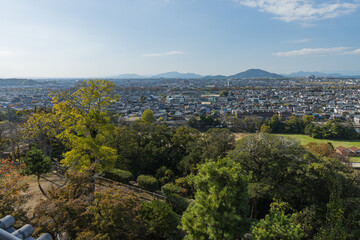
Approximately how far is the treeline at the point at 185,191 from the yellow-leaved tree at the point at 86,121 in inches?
1.7

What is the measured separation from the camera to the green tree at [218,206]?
5.82 metres

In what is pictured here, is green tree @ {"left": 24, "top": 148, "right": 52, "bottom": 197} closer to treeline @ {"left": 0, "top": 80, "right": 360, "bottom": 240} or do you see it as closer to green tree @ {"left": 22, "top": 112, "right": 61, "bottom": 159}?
treeline @ {"left": 0, "top": 80, "right": 360, "bottom": 240}

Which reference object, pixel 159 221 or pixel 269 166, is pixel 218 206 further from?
pixel 269 166

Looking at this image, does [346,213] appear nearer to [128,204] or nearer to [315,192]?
[315,192]

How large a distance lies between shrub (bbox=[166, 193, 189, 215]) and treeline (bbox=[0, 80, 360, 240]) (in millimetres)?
45

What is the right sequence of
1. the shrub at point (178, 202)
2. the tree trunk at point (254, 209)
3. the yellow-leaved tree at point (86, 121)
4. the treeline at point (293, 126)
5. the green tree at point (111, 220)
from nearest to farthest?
1. the green tree at point (111, 220)
2. the yellow-leaved tree at point (86, 121)
3. the shrub at point (178, 202)
4. the tree trunk at point (254, 209)
5. the treeline at point (293, 126)

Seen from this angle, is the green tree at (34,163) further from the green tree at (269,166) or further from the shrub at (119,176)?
the green tree at (269,166)

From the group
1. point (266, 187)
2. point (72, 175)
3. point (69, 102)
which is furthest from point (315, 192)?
point (69, 102)

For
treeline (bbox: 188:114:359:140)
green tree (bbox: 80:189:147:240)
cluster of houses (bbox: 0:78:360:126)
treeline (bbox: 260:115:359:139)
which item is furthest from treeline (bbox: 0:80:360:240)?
treeline (bbox: 260:115:359:139)

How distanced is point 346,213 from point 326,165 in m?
2.04

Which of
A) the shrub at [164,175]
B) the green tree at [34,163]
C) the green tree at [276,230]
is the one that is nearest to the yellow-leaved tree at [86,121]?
the green tree at [34,163]

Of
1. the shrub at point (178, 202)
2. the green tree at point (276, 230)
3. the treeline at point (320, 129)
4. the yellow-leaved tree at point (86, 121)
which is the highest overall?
the yellow-leaved tree at point (86, 121)

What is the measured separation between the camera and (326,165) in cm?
936

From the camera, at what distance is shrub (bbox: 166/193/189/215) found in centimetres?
967
